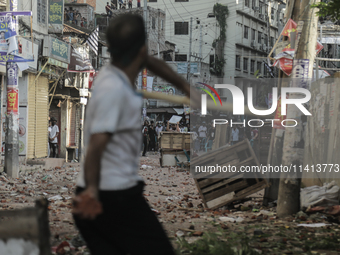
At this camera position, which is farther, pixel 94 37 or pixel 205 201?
pixel 94 37

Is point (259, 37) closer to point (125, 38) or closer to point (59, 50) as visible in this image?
point (59, 50)

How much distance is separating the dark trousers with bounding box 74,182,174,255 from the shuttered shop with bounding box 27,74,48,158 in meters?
17.8

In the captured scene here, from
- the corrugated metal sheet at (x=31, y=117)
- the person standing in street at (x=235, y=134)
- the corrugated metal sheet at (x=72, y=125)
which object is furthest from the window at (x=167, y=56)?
the corrugated metal sheet at (x=31, y=117)

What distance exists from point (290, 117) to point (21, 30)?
13547mm

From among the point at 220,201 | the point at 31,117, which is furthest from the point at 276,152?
the point at 31,117

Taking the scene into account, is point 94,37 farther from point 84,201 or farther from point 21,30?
point 84,201

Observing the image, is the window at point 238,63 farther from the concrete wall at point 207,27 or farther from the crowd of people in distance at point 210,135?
the crowd of people in distance at point 210,135

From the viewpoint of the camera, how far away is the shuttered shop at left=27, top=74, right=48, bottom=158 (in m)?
19.7

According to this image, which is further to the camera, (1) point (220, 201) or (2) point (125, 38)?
(1) point (220, 201)

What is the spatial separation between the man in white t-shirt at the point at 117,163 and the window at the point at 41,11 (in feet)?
64.1

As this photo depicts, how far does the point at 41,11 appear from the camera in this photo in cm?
2098

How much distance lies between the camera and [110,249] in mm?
2426

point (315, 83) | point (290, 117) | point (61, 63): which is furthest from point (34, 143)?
point (290, 117)

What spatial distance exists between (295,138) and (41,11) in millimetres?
16484
